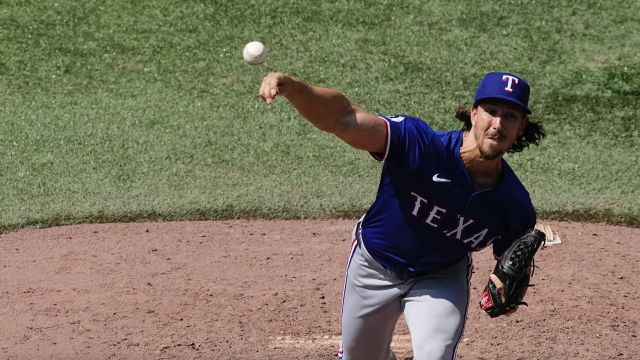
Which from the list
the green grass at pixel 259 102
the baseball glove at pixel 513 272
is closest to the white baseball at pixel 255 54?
the baseball glove at pixel 513 272

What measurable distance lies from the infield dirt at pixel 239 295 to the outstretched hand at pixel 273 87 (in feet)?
8.82

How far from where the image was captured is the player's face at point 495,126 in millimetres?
4555

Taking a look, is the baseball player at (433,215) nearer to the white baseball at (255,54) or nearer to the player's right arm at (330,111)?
the player's right arm at (330,111)

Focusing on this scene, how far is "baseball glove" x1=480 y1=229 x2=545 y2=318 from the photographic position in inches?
181

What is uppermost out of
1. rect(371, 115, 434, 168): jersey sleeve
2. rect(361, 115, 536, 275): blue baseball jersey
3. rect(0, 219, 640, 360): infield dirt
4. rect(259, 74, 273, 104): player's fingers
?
rect(259, 74, 273, 104): player's fingers

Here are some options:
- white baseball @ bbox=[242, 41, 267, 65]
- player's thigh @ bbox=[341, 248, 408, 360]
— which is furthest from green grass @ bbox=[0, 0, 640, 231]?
white baseball @ bbox=[242, 41, 267, 65]

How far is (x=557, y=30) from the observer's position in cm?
1188

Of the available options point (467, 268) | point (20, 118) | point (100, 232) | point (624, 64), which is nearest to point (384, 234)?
point (467, 268)

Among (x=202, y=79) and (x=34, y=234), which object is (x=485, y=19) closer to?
(x=202, y=79)

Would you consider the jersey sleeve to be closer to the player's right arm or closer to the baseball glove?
the player's right arm

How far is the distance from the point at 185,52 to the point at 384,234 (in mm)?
7050

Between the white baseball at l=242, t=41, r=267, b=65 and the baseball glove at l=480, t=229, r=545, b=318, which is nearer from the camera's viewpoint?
the white baseball at l=242, t=41, r=267, b=65

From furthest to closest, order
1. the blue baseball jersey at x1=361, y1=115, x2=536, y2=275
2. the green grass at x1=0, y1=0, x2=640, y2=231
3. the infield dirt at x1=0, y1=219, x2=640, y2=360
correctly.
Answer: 1. the green grass at x1=0, y1=0, x2=640, y2=231
2. the infield dirt at x1=0, y1=219, x2=640, y2=360
3. the blue baseball jersey at x1=361, y1=115, x2=536, y2=275

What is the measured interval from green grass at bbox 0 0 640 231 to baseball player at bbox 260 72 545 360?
12.2ft
